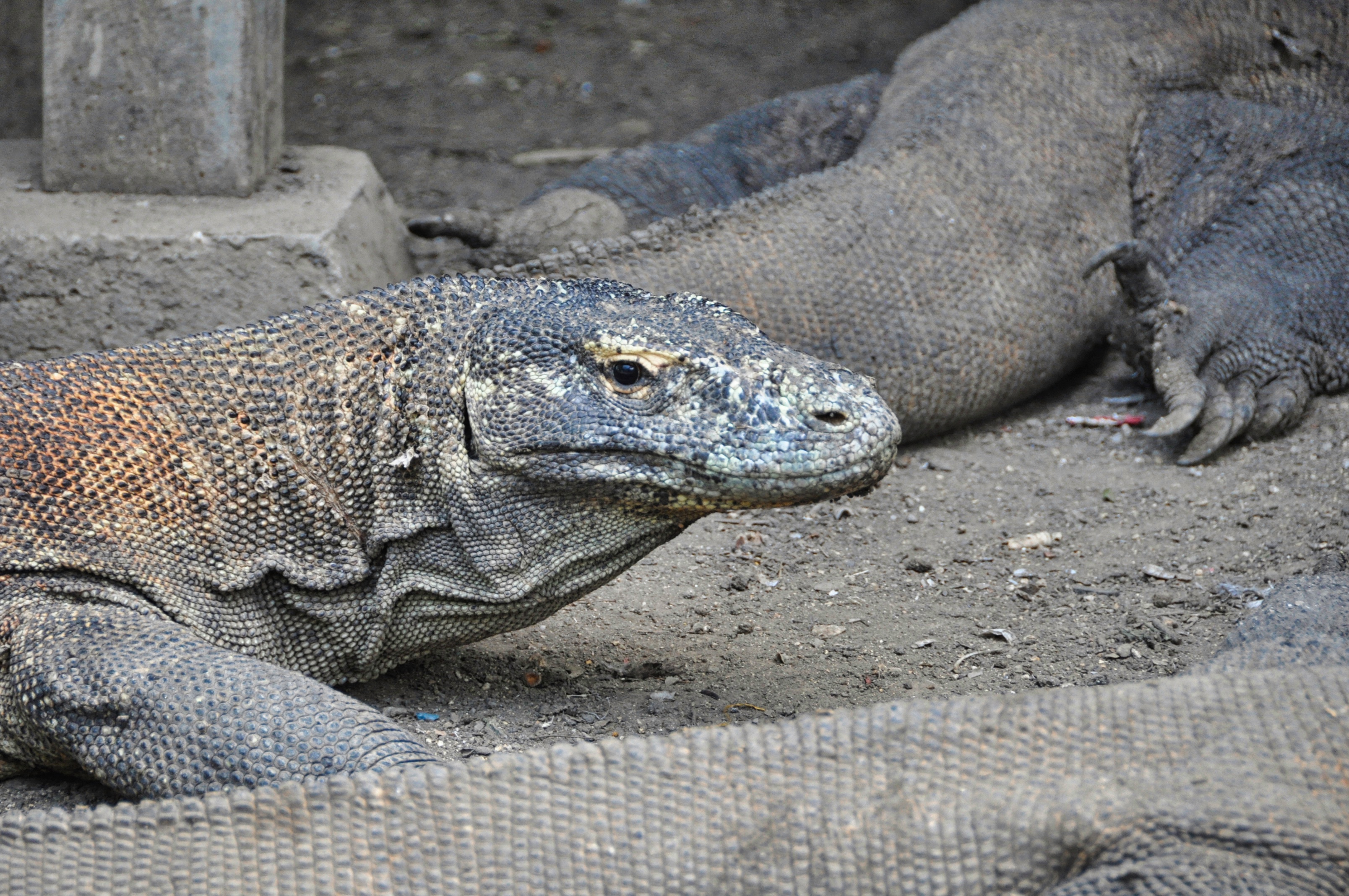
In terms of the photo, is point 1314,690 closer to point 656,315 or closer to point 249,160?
point 656,315

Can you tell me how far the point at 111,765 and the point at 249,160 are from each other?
10.4 ft

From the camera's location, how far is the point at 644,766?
2.19 metres

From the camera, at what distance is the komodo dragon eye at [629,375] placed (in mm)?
2945

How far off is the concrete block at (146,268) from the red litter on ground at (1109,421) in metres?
3.05

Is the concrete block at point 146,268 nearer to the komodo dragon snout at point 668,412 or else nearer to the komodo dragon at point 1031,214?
the komodo dragon at point 1031,214

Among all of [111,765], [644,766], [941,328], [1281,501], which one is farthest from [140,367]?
[1281,501]

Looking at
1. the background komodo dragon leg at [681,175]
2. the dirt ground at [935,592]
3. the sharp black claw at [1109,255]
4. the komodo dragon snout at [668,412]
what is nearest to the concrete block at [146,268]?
the background komodo dragon leg at [681,175]

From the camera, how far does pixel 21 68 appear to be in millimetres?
6574

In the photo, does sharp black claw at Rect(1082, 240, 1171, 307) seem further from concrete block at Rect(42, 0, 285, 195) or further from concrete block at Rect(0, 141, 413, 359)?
concrete block at Rect(42, 0, 285, 195)

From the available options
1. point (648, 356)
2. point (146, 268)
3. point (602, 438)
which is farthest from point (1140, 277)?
point (146, 268)

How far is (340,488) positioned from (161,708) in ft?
2.18

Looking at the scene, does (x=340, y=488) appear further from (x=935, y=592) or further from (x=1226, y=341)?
(x=1226, y=341)

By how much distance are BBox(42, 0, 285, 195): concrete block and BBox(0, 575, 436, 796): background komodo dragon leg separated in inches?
108

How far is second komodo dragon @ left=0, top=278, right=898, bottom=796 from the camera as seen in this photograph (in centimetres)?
275
